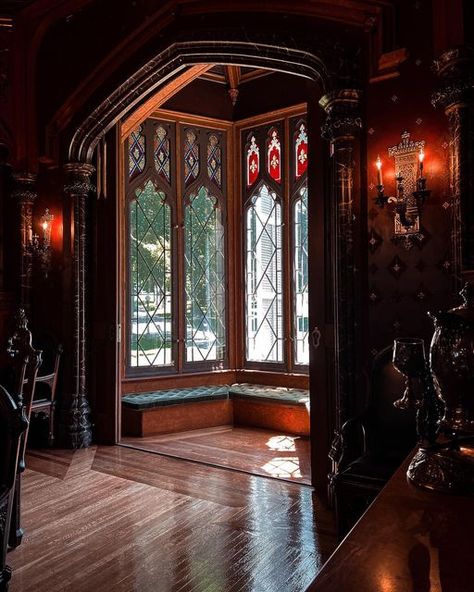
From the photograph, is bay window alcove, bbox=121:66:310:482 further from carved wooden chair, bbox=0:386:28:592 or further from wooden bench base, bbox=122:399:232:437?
carved wooden chair, bbox=0:386:28:592

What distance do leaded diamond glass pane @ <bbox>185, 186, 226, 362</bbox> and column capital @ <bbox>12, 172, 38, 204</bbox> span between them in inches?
72.1

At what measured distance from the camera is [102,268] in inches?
207

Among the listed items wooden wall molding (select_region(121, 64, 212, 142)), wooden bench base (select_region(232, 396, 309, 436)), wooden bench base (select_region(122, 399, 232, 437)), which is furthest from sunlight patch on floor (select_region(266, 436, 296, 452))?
Answer: wooden wall molding (select_region(121, 64, 212, 142))

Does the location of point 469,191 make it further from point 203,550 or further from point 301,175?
point 301,175

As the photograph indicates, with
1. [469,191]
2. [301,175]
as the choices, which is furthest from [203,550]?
[301,175]

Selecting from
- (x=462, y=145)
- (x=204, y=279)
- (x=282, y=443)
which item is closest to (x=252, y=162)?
(x=204, y=279)

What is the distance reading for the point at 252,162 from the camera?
6.73 metres

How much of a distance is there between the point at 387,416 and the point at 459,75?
1932 mm

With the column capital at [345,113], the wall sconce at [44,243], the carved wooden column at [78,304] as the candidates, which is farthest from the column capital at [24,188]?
the column capital at [345,113]

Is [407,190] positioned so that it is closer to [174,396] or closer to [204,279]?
[174,396]

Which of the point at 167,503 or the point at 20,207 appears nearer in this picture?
the point at 167,503

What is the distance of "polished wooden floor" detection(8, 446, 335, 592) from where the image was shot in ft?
8.30

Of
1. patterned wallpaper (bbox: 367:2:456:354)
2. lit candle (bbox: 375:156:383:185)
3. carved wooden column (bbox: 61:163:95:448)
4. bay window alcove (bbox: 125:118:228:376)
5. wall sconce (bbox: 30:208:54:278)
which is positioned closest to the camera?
patterned wallpaper (bbox: 367:2:456:354)

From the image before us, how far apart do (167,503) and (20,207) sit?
11.6 ft
